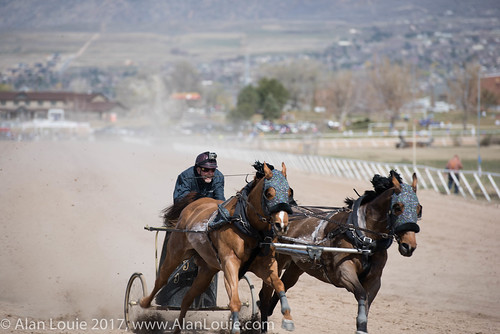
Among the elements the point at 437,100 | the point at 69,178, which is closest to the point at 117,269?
the point at 69,178

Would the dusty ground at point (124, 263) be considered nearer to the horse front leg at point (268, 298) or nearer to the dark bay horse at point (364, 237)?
the horse front leg at point (268, 298)

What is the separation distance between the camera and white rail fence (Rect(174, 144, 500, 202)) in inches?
922

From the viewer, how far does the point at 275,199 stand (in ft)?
23.8

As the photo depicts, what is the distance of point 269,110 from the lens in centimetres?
8669

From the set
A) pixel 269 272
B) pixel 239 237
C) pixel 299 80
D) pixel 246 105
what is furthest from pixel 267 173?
pixel 299 80

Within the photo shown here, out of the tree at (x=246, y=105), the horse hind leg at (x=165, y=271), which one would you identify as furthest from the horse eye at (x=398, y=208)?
the tree at (x=246, y=105)

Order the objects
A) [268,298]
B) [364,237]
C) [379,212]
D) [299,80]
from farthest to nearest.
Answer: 1. [299,80]
2. [268,298]
3. [379,212]
4. [364,237]

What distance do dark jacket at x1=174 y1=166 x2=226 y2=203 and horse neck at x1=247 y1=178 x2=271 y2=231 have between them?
1520 mm

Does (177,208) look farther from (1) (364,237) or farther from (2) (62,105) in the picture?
(2) (62,105)

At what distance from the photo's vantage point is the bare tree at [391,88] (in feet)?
281

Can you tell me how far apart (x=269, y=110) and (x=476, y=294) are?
246ft

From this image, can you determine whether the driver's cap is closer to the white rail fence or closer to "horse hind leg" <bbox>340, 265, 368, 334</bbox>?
"horse hind leg" <bbox>340, 265, 368, 334</bbox>

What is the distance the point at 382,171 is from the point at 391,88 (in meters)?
60.5

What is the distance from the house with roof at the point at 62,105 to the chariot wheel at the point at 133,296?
115 feet
